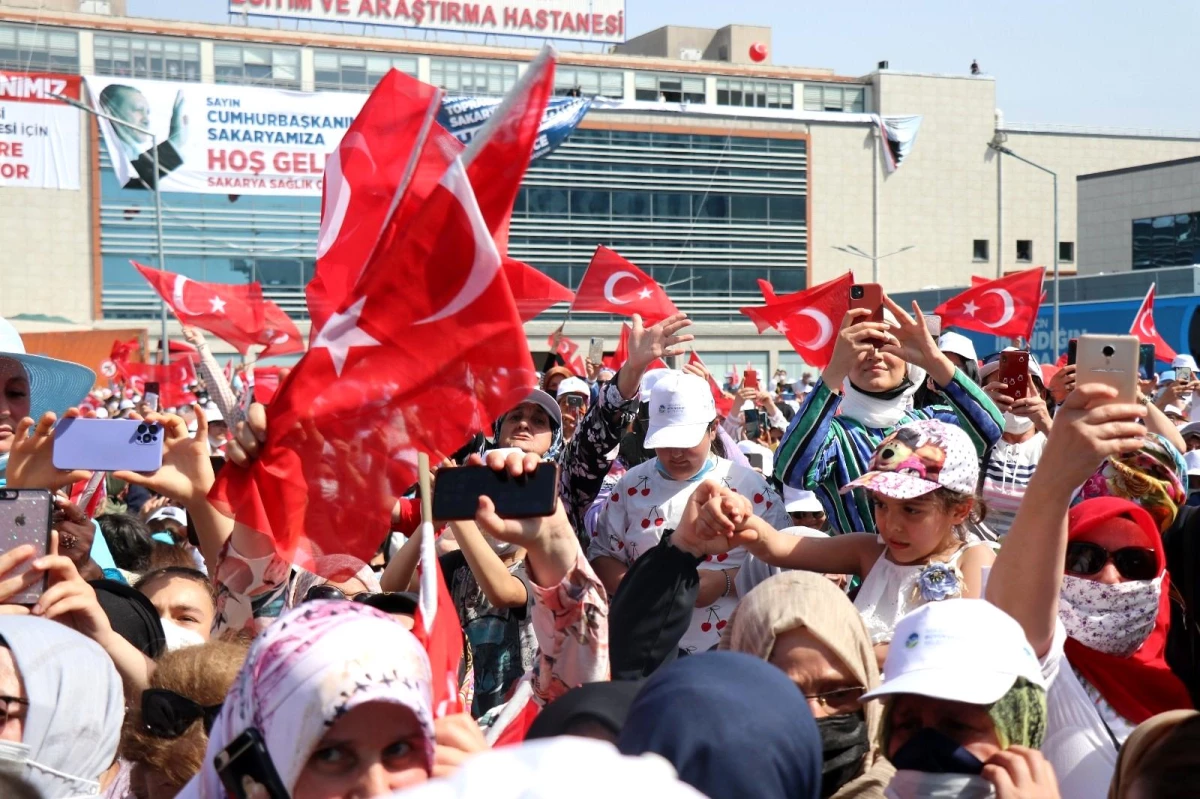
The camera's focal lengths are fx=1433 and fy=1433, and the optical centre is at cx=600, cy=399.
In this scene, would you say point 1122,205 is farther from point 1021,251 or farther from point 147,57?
point 147,57

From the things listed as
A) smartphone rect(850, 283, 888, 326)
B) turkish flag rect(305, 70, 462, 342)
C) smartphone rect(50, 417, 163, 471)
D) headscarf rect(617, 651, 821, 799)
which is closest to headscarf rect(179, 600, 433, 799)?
headscarf rect(617, 651, 821, 799)

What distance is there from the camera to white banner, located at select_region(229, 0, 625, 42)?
62.6 metres

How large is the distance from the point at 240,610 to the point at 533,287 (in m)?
3.87

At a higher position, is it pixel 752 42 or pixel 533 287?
pixel 752 42

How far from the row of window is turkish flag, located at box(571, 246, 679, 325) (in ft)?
198

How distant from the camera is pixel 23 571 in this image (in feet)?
9.68

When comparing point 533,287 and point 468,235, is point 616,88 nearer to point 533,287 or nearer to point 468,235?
point 533,287

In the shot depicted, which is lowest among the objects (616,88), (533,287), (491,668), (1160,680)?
(491,668)

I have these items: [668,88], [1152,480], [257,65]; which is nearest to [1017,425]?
[1152,480]

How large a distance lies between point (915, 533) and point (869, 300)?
3.95ft

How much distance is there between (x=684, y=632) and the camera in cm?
341

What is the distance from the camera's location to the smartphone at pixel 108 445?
3.33m

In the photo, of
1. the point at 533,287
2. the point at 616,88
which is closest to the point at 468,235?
the point at 533,287

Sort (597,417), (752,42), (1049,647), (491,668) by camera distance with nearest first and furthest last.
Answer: (1049,647) → (491,668) → (597,417) → (752,42)
